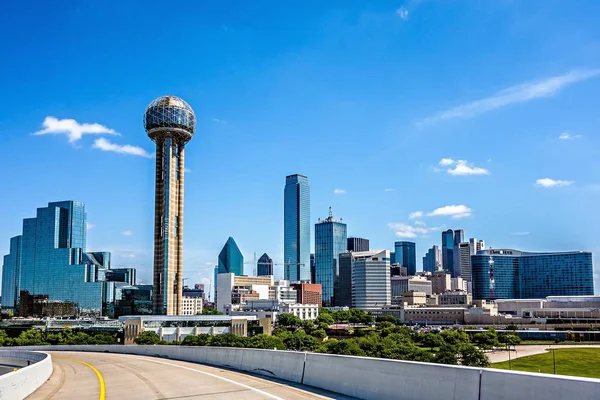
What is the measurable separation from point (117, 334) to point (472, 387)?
15152cm

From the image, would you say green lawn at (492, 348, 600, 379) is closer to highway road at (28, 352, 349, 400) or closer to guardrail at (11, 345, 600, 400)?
highway road at (28, 352, 349, 400)

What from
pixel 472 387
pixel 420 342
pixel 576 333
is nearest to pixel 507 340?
pixel 420 342

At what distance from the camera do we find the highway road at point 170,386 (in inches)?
806

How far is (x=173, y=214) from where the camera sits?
176 m

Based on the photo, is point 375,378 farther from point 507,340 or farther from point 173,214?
point 173,214

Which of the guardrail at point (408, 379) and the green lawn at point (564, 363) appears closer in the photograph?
the guardrail at point (408, 379)

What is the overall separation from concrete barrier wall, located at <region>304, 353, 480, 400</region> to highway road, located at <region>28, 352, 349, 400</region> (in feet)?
2.03

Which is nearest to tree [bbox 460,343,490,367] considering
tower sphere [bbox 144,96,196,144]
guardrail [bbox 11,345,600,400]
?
guardrail [bbox 11,345,600,400]

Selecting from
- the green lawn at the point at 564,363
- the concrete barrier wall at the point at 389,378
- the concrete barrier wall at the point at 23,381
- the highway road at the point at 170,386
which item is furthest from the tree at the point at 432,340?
the concrete barrier wall at the point at 389,378

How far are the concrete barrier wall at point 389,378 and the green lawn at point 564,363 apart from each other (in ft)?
251

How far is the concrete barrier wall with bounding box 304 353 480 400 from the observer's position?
14961 millimetres

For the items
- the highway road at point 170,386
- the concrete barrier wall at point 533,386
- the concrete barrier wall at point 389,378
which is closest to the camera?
the concrete barrier wall at point 533,386

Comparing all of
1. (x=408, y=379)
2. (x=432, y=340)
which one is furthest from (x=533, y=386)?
(x=432, y=340)

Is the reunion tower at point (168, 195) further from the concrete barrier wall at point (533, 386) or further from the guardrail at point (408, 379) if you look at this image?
the concrete barrier wall at point (533, 386)
